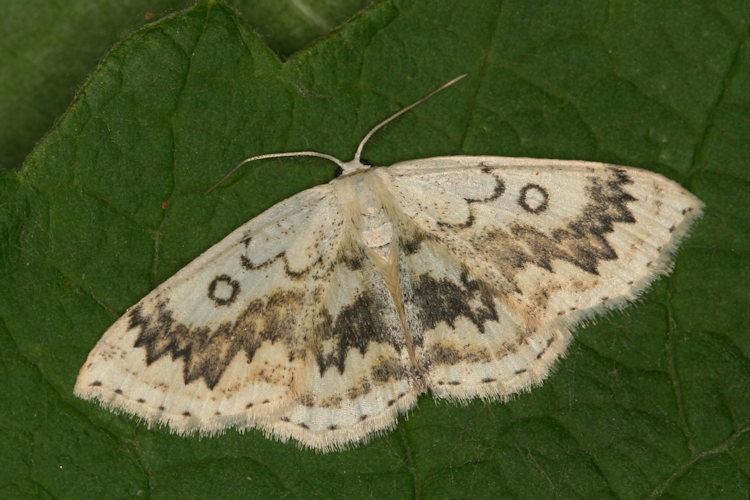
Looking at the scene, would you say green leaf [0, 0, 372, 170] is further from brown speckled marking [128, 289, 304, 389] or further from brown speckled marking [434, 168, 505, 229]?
brown speckled marking [128, 289, 304, 389]

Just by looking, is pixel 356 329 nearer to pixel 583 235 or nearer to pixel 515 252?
pixel 515 252

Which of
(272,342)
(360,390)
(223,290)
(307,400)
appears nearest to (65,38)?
(223,290)

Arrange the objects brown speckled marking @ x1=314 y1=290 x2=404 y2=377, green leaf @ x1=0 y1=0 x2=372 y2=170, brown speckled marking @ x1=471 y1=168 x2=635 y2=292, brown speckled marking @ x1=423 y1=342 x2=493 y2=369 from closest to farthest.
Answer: brown speckled marking @ x1=471 y1=168 x2=635 y2=292, brown speckled marking @ x1=314 y1=290 x2=404 y2=377, brown speckled marking @ x1=423 y1=342 x2=493 y2=369, green leaf @ x1=0 y1=0 x2=372 y2=170

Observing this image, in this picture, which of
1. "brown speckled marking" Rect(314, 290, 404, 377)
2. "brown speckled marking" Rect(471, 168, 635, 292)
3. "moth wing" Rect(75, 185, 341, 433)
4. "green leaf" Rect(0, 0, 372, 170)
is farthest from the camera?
"green leaf" Rect(0, 0, 372, 170)

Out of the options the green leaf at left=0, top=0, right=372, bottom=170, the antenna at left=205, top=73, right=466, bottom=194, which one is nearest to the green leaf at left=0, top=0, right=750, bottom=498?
the antenna at left=205, top=73, right=466, bottom=194

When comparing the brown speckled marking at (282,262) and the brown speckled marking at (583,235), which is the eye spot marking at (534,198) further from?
the brown speckled marking at (282,262)

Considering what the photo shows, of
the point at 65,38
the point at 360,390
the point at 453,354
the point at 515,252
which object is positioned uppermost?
the point at 65,38
